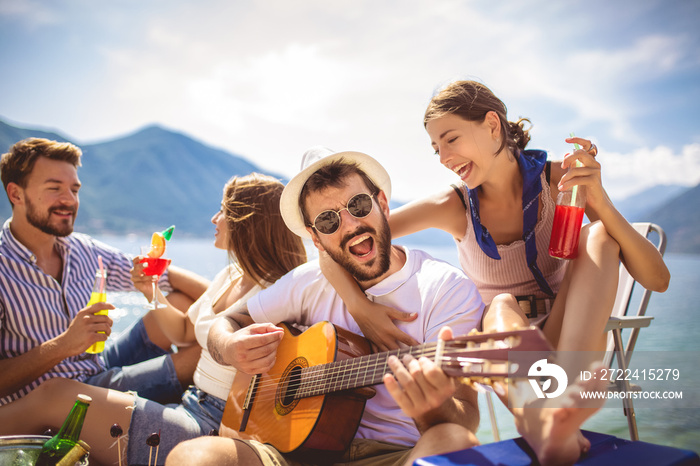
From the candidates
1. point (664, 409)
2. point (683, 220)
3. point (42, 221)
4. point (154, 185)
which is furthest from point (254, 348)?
point (154, 185)

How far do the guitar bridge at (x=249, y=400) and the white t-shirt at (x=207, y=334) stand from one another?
0.31m

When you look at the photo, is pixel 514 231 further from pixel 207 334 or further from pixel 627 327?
pixel 207 334

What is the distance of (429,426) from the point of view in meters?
1.44

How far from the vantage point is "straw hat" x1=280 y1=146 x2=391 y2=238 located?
2.31 meters

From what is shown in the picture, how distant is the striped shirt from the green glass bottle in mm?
1148

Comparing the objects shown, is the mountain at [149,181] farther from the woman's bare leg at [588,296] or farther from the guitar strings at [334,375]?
the woman's bare leg at [588,296]

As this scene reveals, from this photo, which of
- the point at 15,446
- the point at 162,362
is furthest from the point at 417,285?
the point at 162,362

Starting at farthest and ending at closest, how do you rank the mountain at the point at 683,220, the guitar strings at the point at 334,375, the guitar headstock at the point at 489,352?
the mountain at the point at 683,220, the guitar strings at the point at 334,375, the guitar headstock at the point at 489,352

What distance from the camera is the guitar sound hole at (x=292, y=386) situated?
200 centimetres

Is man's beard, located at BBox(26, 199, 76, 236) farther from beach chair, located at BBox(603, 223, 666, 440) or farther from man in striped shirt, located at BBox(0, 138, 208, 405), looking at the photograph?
beach chair, located at BBox(603, 223, 666, 440)

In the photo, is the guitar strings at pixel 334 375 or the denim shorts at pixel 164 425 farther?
the denim shorts at pixel 164 425

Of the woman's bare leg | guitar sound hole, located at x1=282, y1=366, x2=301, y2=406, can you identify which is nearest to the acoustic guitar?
guitar sound hole, located at x1=282, y1=366, x2=301, y2=406

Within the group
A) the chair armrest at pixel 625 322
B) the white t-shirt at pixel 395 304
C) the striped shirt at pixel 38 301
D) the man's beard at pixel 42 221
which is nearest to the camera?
the white t-shirt at pixel 395 304

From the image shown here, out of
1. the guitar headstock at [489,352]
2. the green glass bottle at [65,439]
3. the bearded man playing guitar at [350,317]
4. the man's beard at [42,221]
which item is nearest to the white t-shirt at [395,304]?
the bearded man playing guitar at [350,317]
